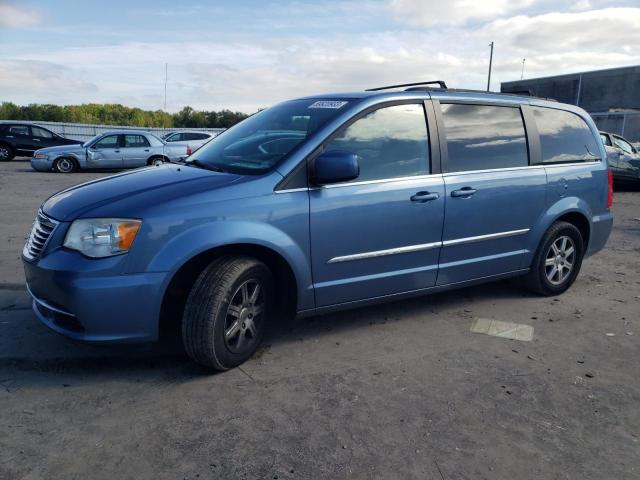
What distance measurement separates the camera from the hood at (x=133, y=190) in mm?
3174

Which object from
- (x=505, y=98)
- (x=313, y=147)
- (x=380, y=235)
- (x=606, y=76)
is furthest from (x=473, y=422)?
(x=606, y=76)

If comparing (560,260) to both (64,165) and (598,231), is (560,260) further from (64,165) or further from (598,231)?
(64,165)

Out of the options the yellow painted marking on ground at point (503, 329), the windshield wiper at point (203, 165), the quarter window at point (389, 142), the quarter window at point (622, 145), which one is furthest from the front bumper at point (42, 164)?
the quarter window at point (622, 145)

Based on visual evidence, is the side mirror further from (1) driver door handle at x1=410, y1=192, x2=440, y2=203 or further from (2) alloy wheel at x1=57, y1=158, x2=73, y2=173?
(2) alloy wheel at x1=57, y1=158, x2=73, y2=173

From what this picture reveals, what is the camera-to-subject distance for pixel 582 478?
2420mm

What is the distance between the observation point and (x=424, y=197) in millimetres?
3922

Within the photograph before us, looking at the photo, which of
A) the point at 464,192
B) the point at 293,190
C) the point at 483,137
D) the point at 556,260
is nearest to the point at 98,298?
the point at 293,190

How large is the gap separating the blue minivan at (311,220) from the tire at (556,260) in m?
0.02

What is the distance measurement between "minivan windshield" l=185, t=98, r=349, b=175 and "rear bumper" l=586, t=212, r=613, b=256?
2.94m

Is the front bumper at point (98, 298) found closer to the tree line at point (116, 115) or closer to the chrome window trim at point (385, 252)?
the chrome window trim at point (385, 252)

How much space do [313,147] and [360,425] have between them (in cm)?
178

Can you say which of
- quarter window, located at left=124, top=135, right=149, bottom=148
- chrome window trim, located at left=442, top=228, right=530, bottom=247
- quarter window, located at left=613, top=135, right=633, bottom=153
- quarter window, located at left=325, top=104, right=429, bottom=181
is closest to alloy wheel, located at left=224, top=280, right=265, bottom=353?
quarter window, located at left=325, top=104, right=429, bottom=181

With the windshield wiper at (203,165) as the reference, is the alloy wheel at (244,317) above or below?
below

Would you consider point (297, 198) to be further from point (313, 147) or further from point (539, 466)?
point (539, 466)
